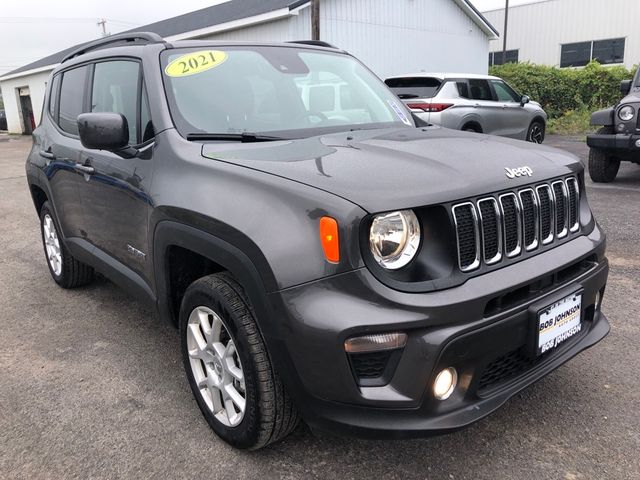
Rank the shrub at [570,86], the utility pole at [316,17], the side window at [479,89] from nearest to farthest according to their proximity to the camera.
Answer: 1. the side window at [479,89]
2. the utility pole at [316,17]
3. the shrub at [570,86]

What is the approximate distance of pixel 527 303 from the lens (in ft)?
6.79

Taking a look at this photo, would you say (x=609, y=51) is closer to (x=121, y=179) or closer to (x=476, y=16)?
(x=476, y=16)

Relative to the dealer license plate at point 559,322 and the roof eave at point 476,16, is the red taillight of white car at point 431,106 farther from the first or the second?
the roof eave at point 476,16

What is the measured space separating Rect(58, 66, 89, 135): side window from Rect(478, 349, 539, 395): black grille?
118 inches

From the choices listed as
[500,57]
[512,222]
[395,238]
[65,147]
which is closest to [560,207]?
[512,222]

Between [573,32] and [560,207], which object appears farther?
[573,32]

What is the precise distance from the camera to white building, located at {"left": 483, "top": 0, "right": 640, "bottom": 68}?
28469 millimetres

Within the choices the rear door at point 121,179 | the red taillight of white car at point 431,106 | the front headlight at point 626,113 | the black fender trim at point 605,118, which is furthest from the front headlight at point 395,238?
the red taillight of white car at point 431,106

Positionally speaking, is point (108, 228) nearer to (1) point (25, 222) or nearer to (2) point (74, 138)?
(2) point (74, 138)

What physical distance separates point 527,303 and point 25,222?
6995mm

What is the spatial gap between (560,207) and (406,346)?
1.11 metres

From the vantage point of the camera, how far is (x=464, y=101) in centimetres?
1030

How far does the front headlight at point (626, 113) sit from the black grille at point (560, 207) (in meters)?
5.83

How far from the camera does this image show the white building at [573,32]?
2847 cm
